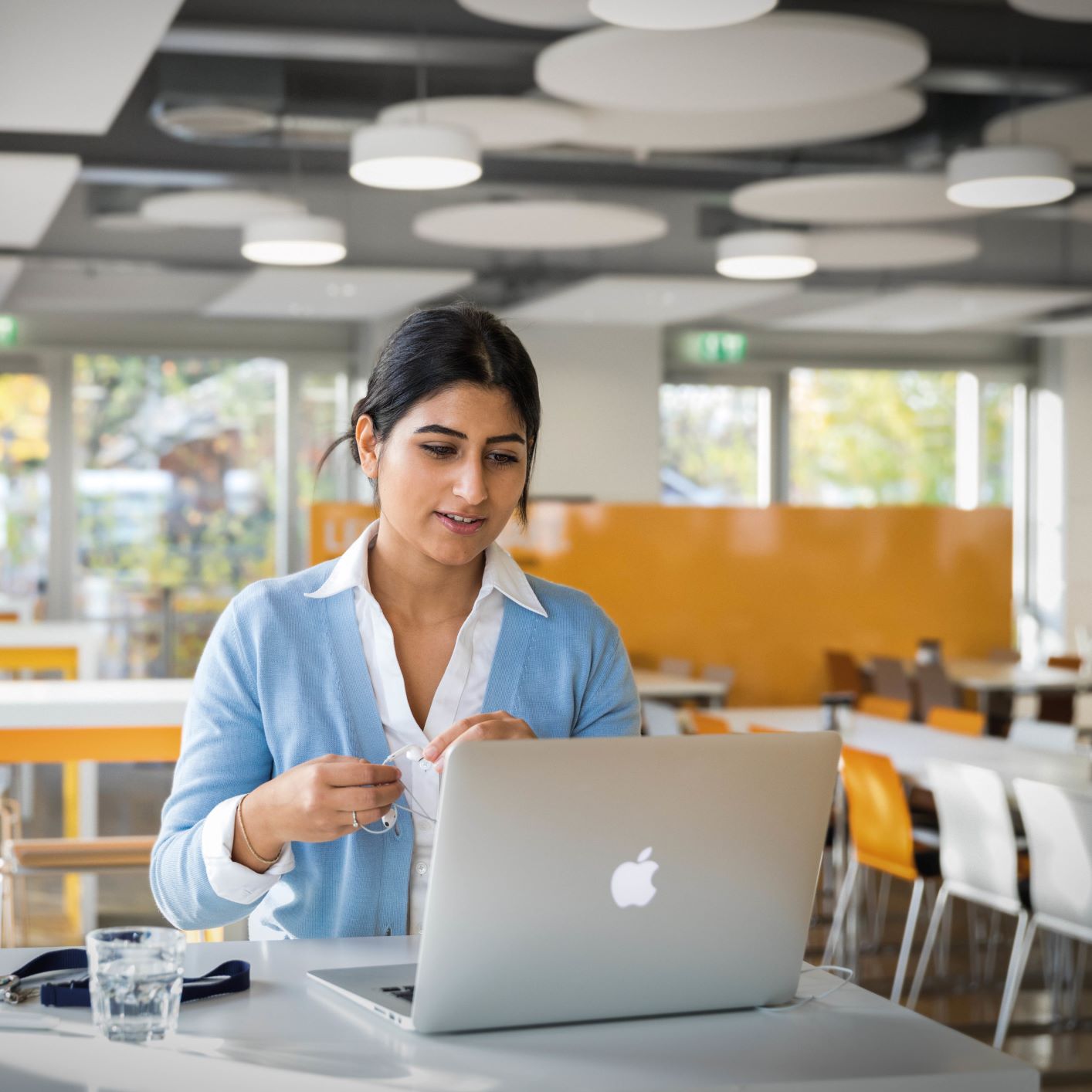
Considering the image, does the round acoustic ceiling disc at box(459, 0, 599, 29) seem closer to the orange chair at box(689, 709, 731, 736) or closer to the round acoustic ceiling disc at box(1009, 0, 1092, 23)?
the round acoustic ceiling disc at box(1009, 0, 1092, 23)

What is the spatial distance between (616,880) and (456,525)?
25.9 inches

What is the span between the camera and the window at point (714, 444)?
14594mm

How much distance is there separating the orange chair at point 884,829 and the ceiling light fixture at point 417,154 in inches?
107

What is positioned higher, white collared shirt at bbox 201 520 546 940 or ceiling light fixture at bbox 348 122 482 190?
ceiling light fixture at bbox 348 122 482 190

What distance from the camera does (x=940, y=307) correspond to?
1174 cm

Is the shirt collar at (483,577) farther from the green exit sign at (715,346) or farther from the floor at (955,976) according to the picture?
the green exit sign at (715,346)

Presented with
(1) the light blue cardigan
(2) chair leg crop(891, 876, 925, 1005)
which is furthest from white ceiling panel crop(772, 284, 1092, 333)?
(1) the light blue cardigan

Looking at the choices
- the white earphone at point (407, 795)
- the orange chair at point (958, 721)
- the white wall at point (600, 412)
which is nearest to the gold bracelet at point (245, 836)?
the white earphone at point (407, 795)

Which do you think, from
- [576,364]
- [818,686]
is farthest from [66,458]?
[818,686]

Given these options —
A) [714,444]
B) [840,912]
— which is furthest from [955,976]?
[714,444]

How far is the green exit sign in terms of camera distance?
14281 mm

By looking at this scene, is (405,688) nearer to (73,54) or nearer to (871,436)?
(73,54)

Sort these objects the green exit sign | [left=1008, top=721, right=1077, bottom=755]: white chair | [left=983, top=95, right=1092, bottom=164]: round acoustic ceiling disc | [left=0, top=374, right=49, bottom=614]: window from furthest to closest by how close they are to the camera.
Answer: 1. the green exit sign
2. [left=0, top=374, right=49, bottom=614]: window
3. [left=983, top=95, right=1092, bottom=164]: round acoustic ceiling disc
4. [left=1008, top=721, right=1077, bottom=755]: white chair

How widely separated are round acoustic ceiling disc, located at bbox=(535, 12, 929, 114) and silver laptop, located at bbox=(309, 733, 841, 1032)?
3755 mm
